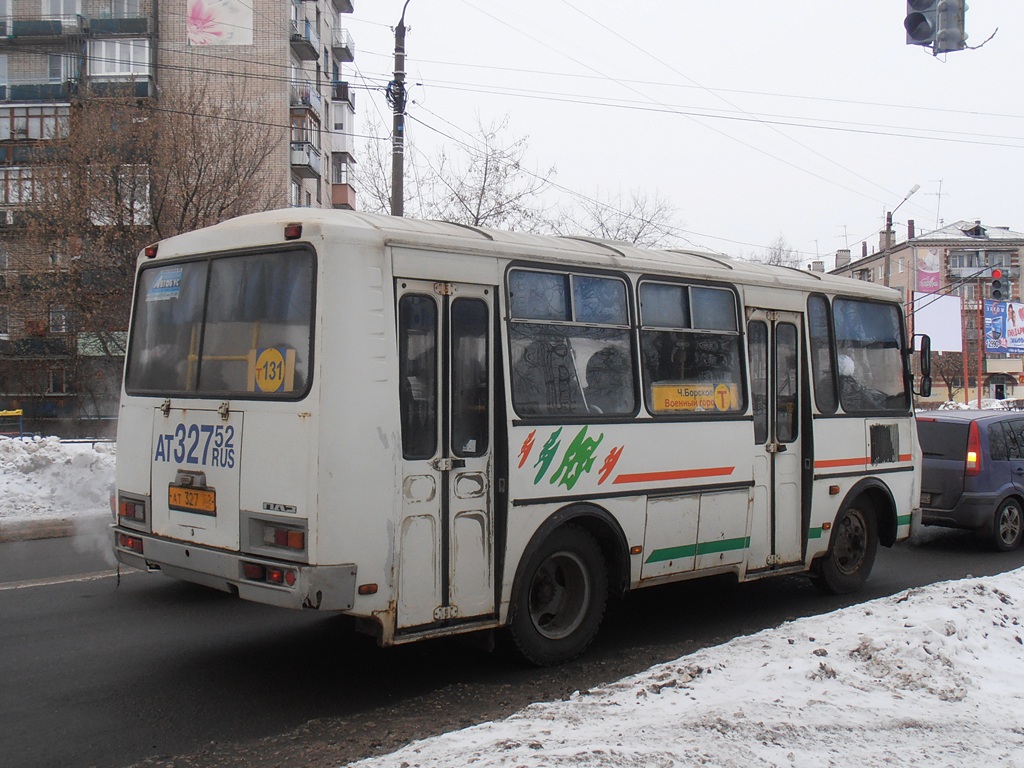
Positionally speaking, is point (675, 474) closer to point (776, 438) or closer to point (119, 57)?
point (776, 438)

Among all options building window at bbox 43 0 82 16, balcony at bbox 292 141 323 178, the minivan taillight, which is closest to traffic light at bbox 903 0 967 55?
the minivan taillight

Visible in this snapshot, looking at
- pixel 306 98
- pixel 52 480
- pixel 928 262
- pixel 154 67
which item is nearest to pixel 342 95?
pixel 306 98

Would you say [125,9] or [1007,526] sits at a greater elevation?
[125,9]

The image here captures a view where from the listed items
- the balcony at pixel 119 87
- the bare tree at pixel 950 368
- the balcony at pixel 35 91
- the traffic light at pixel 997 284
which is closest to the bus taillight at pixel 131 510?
the balcony at pixel 119 87

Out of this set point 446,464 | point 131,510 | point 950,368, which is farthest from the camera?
point 950,368

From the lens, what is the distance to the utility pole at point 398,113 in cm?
1719

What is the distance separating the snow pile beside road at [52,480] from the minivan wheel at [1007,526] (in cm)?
1041

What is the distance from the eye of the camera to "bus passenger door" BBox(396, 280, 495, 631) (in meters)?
5.84

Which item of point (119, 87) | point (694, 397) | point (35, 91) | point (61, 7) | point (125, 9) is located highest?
point (61, 7)

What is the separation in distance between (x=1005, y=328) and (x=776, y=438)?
5081 cm

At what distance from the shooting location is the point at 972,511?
1205 centimetres

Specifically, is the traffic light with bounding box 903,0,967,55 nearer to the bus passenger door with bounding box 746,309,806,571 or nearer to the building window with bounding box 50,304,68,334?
the bus passenger door with bounding box 746,309,806,571

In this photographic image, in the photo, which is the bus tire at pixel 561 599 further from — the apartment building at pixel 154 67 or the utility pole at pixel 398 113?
the apartment building at pixel 154 67

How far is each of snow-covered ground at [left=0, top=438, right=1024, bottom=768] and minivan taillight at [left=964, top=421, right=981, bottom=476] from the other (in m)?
5.31
